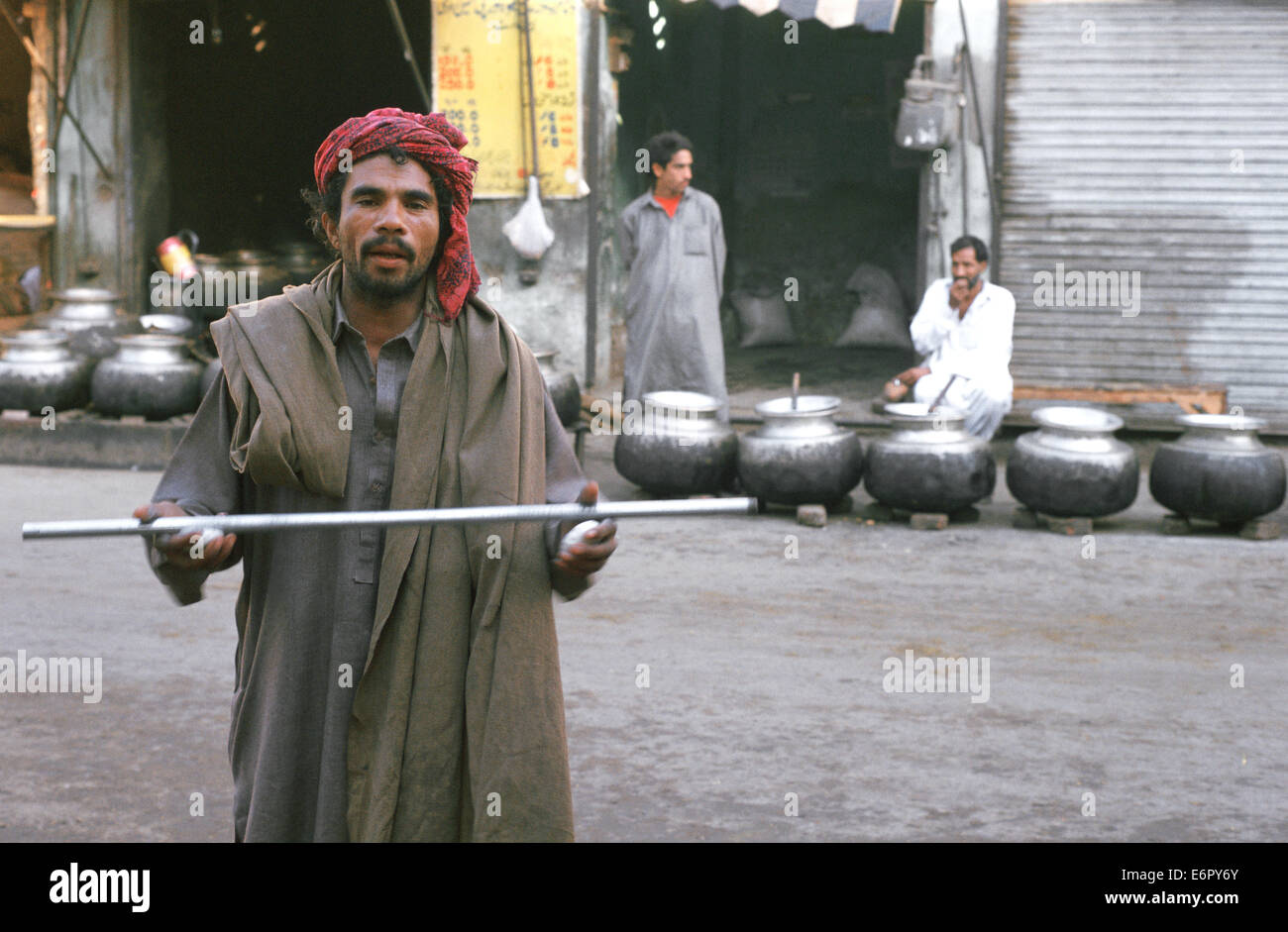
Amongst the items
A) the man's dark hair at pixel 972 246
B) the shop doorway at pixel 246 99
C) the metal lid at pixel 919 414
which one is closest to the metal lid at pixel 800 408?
the metal lid at pixel 919 414

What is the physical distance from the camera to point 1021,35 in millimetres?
10086

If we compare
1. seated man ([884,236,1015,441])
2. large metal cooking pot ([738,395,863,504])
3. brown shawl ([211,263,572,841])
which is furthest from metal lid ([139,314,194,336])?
brown shawl ([211,263,572,841])

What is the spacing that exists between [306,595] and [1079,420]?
6035mm

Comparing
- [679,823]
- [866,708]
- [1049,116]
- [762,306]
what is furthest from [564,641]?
[762,306]

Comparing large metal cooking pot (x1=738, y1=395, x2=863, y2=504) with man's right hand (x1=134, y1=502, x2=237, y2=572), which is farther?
large metal cooking pot (x1=738, y1=395, x2=863, y2=504)

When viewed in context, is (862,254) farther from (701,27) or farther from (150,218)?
(150,218)

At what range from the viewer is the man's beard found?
8.50 feet

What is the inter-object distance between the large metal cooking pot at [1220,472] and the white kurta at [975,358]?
4.14ft

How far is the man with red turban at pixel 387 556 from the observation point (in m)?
2.55

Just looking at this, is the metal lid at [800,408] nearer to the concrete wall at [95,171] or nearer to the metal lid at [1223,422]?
the metal lid at [1223,422]

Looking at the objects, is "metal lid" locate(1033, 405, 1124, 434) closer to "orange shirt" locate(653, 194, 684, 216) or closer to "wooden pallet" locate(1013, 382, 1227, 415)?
"wooden pallet" locate(1013, 382, 1227, 415)

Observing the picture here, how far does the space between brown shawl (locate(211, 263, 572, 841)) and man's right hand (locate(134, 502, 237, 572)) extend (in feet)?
0.42

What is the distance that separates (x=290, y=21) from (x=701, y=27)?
4.43 m

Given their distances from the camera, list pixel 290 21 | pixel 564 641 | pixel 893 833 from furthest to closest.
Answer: pixel 290 21, pixel 564 641, pixel 893 833
